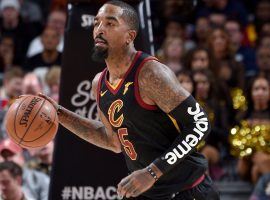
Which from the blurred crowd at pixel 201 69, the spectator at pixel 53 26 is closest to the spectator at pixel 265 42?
the blurred crowd at pixel 201 69

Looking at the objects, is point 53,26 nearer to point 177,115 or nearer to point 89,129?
point 89,129

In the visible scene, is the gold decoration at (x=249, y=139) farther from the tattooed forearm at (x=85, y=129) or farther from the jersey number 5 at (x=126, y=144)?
the jersey number 5 at (x=126, y=144)

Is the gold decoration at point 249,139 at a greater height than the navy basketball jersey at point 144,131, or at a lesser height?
lesser

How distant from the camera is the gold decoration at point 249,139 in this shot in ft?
24.8

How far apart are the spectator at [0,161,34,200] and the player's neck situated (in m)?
2.33

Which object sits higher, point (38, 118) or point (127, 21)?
point (127, 21)

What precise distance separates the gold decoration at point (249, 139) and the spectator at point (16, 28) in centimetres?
371

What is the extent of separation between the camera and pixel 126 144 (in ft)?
15.0

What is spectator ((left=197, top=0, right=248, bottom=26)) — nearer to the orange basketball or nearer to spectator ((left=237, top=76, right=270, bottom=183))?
spectator ((left=237, top=76, right=270, bottom=183))

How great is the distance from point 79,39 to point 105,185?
122 cm

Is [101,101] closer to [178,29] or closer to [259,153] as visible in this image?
[259,153]

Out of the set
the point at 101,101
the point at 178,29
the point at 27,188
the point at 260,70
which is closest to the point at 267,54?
the point at 260,70

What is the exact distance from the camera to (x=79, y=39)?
229 inches

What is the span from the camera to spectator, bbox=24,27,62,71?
948cm
